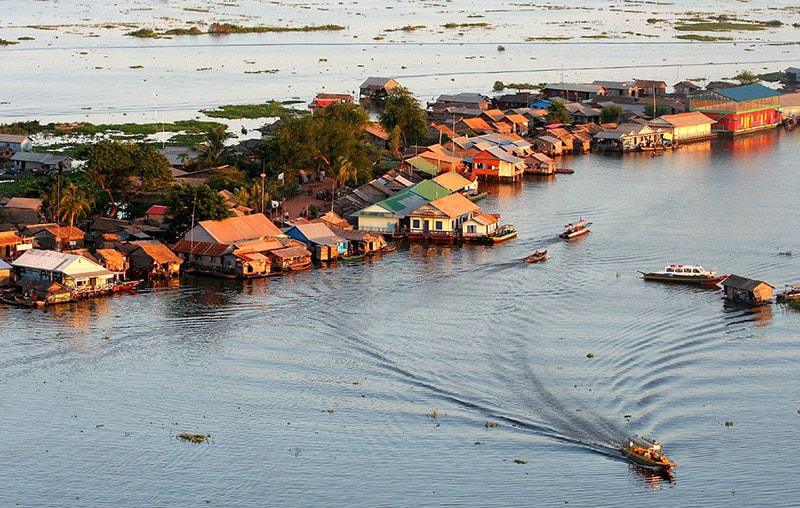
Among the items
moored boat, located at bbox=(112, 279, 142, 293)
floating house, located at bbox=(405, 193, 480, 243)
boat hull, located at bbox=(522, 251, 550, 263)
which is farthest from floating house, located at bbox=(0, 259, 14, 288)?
boat hull, located at bbox=(522, 251, 550, 263)

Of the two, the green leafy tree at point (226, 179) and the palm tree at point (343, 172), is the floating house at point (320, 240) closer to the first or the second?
the green leafy tree at point (226, 179)

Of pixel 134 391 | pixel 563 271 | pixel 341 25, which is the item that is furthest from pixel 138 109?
pixel 341 25

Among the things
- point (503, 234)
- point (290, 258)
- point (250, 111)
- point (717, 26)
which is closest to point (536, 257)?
point (503, 234)

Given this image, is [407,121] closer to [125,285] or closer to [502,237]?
[502,237]

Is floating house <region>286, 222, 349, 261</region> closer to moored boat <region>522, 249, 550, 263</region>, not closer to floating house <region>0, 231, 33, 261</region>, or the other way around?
moored boat <region>522, 249, 550, 263</region>

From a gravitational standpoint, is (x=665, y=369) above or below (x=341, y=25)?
below

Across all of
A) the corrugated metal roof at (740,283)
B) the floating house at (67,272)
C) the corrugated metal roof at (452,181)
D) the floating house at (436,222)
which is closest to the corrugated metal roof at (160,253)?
the floating house at (67,272)

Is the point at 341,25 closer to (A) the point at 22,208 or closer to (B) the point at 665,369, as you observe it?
(A) the point at 22,208
